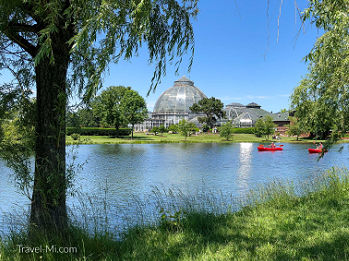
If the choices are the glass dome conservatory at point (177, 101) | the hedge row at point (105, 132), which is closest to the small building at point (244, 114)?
the glass dome conservatory at point (177, 101)

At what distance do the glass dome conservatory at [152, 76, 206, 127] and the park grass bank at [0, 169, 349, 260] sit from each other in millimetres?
92897

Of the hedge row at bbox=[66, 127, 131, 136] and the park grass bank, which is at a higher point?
the hedge row at bbox=[66, 127, 131, 136]

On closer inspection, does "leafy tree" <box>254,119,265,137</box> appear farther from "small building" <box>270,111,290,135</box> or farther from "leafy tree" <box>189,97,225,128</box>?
"small building" <box>270,111,290,135</box>

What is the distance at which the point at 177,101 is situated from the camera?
4353 inches

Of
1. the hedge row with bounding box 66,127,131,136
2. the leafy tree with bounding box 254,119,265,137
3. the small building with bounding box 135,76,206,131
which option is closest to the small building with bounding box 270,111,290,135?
the leafy tree with bounding box 254,119,265,137

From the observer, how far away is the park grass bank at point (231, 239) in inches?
144

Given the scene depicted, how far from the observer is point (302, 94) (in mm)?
10648

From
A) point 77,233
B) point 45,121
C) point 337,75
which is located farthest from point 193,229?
point 337,75

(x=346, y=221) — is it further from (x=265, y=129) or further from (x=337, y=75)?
(x=265, y=129)

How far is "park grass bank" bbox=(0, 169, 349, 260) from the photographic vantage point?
12.0ft

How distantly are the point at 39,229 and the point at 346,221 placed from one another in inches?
207

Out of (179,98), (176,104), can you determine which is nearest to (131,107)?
(176,104)

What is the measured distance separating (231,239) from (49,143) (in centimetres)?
320

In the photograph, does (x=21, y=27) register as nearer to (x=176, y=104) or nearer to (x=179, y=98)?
(x=176, y=104)
